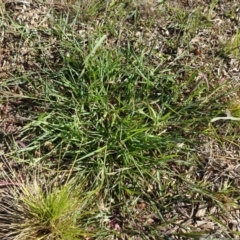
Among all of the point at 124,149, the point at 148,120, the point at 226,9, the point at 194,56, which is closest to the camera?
the point at 124,149

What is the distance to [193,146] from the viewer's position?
2.76 meters

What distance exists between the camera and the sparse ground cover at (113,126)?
8.33ft

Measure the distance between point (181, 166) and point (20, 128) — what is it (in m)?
0.95

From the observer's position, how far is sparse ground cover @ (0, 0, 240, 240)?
254 centimetres

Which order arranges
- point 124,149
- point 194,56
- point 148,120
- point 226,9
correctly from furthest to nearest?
1. point 226,9
2. point 194,56
3. point 148,120
4. point 124,149

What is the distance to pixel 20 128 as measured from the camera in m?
2.75

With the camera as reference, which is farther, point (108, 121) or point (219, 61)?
point (219, 61)

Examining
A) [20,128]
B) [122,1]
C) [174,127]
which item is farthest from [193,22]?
[20,128]

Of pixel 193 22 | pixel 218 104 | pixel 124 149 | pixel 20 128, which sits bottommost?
pixel 20 128

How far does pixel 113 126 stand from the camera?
2.70 metres

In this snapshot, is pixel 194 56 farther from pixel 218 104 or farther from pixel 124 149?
pixel 124 149

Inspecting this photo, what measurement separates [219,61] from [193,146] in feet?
2.18

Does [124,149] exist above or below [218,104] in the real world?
below

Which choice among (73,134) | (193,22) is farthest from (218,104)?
(73,134)
